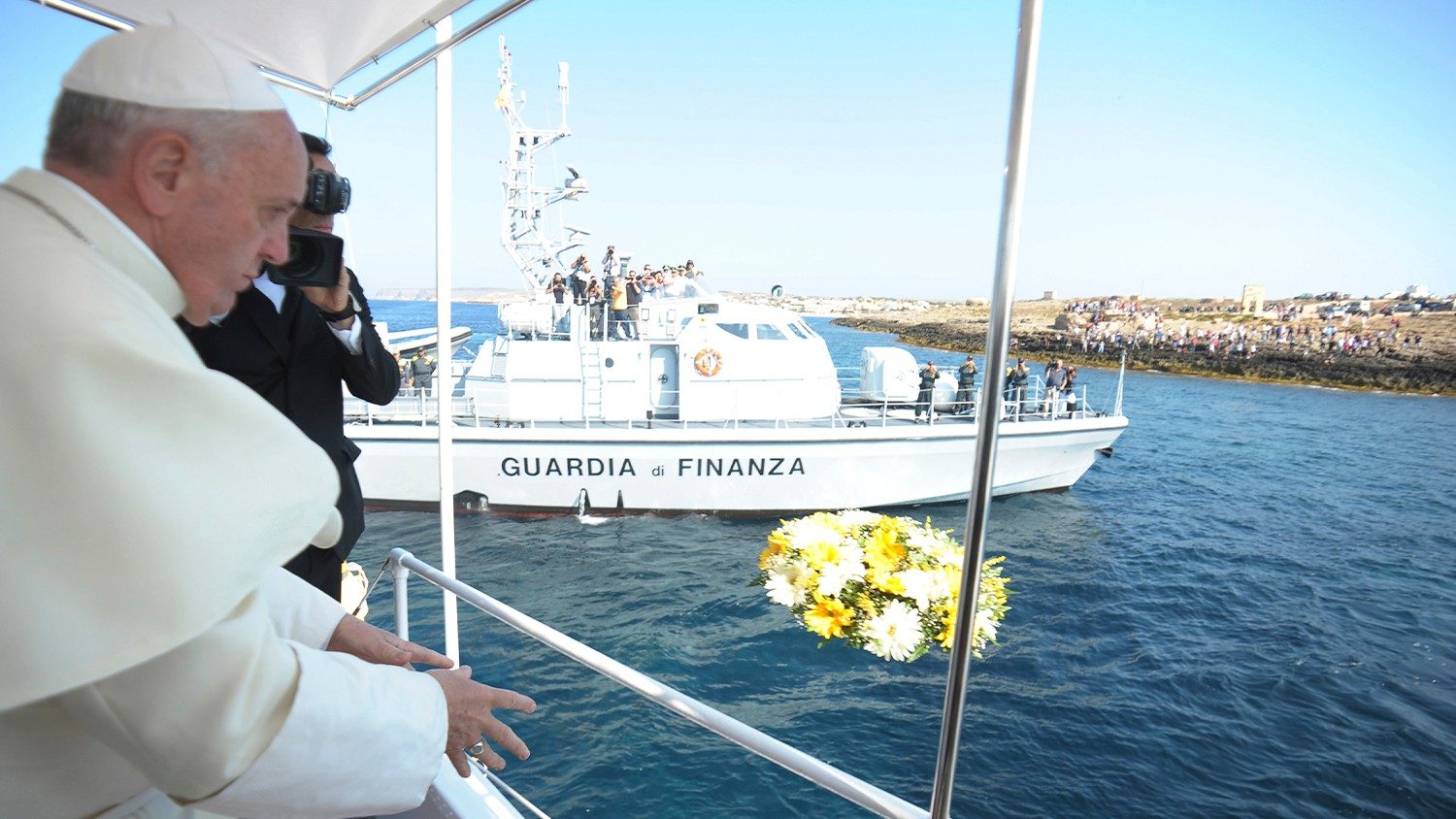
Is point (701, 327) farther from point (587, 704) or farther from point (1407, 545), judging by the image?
point (1407, 545)

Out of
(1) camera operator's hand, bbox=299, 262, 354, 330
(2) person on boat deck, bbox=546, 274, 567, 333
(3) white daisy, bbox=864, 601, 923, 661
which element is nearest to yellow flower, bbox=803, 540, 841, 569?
(3) white daisy, bbox=864, 601, 923, 661

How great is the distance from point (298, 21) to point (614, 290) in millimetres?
10899

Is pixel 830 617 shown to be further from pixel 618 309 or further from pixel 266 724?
pixel 618 309

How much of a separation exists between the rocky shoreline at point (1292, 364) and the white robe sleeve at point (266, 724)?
52.8 metres

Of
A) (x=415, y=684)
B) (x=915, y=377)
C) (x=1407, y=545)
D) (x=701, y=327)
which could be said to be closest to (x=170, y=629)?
(x=415, y=684)

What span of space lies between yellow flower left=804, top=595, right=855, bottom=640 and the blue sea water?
3.89 m

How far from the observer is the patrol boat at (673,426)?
12.2 meters

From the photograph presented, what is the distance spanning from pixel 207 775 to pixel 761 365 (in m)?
12.9

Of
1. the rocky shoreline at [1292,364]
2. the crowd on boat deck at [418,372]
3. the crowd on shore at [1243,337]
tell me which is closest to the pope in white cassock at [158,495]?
the crowd on boat deck at [418,372]

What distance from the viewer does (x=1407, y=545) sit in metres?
16.0

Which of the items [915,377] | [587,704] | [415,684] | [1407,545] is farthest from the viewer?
[1407,545]

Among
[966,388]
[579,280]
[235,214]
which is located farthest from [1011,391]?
[235,214]

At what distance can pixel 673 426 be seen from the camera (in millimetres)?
12781

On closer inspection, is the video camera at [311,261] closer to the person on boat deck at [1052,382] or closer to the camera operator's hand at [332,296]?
the camera operator's hand at [332,296]
